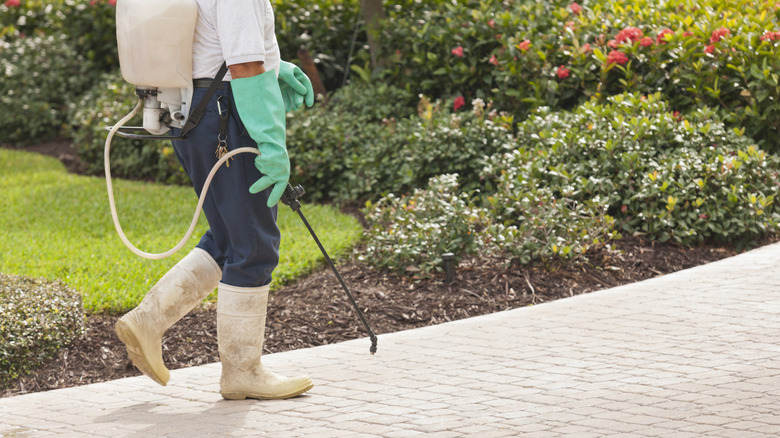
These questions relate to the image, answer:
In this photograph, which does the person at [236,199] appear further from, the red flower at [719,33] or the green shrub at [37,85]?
the green shrub at [37,85]

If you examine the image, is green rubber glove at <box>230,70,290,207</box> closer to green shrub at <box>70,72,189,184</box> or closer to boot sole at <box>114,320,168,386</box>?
boot sole at <box>114,320,168,386</box>

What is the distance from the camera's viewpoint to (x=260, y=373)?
4164mm

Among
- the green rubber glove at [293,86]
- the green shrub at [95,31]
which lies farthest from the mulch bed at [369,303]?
the green shrub at [95,31]

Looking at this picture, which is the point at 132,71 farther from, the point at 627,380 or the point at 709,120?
the point at 709,120

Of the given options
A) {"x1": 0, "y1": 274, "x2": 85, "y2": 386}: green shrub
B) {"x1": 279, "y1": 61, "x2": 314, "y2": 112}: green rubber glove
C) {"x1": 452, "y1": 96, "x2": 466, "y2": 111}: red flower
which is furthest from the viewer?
{"x1": 452, "y1": 96, "x2": 466, "y2": 111}: red flower

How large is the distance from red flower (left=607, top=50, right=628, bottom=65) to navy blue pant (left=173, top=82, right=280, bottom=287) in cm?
468

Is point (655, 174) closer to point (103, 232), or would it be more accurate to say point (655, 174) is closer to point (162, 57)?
point (162, 57)

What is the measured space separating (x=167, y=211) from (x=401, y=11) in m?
4.17

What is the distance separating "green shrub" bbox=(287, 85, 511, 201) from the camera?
790 cm

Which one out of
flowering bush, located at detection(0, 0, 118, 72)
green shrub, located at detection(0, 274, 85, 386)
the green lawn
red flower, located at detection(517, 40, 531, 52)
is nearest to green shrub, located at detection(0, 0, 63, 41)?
flowering bush, located at detection(0, 0, 118, 72)

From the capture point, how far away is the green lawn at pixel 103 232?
20.2 feet

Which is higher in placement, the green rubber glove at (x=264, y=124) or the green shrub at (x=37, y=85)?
the green rubber glove at (x=264, y=124)

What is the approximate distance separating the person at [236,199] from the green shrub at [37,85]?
8469 millimetres

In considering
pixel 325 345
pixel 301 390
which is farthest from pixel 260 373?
pixel 325 345
